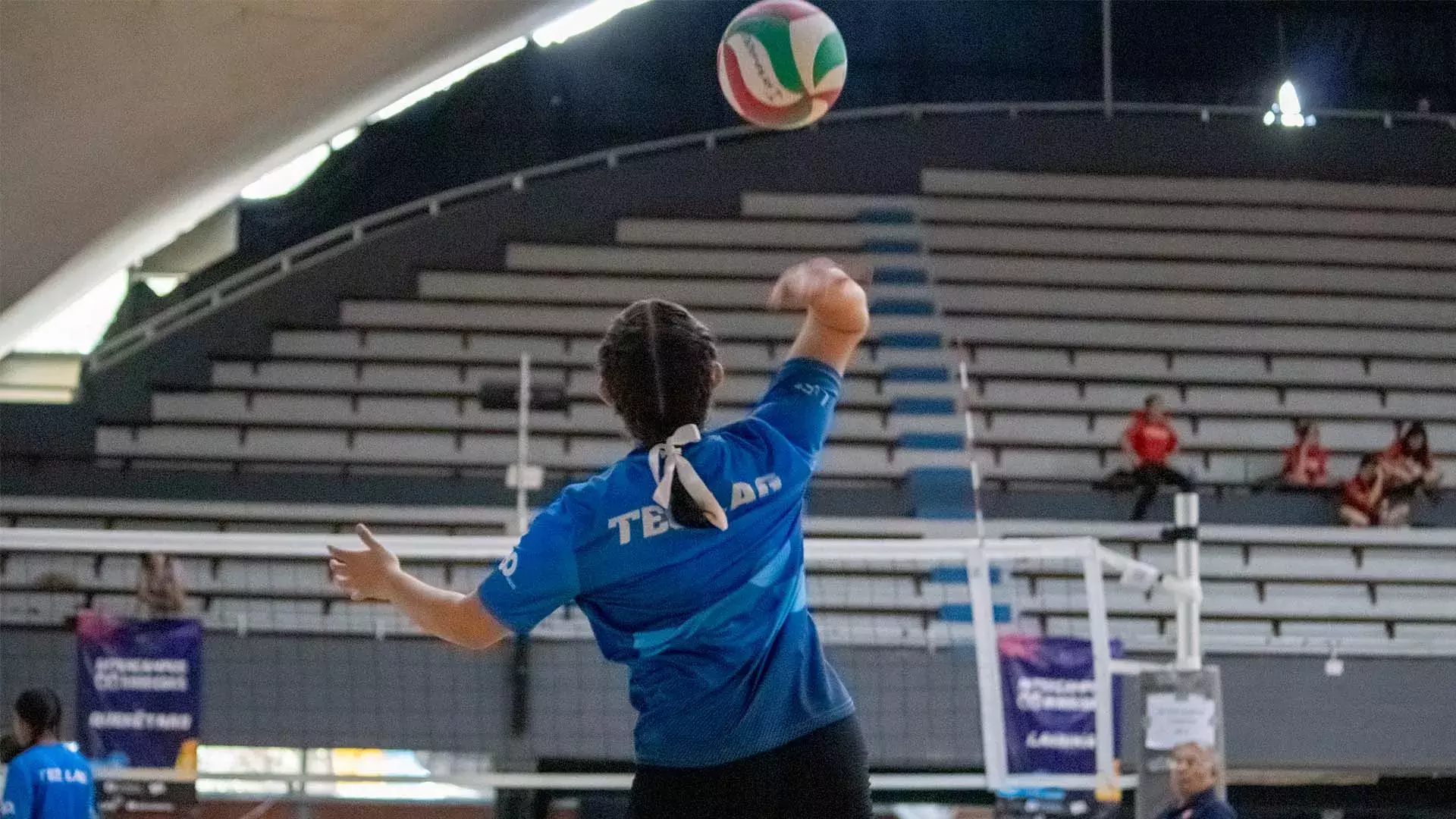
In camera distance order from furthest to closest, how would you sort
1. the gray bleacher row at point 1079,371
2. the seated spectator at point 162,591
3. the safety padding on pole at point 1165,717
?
the gray bleacher row at point 1079,371 < the seated spectator at point 162,591 < the safety padding on pole at point 1165,717

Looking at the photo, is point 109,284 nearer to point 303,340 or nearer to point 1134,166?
point 303,340

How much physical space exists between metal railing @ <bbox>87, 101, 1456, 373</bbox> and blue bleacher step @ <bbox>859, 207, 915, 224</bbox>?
2.80 feet

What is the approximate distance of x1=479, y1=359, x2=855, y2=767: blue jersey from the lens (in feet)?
8.20

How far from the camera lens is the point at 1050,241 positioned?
14.4 meters

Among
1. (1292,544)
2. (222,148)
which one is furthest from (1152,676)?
(1292,544)

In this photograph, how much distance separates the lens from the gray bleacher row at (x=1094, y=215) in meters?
14.5

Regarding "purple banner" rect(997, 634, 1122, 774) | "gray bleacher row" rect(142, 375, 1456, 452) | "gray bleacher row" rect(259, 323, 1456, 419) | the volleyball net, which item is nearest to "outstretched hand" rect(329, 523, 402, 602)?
"purple banner" rect(997, 634, 1122, 774)

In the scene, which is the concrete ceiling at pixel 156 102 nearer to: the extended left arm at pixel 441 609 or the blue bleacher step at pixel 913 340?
the extended left arm at pixel 441 609

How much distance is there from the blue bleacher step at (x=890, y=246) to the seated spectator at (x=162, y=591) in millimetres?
6100

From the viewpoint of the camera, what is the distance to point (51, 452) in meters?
12.4

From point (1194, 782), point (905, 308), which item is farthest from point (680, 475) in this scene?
point (905, 308)

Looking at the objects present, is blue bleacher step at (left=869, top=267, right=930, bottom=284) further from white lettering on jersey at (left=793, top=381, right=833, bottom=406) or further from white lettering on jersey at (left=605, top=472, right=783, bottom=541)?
white lettering on jersey at (left=605, top=472, right=783, bottom=541)

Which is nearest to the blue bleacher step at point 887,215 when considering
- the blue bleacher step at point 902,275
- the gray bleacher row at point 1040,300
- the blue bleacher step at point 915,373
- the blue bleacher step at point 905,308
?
the blue bleacher step at point 902,275

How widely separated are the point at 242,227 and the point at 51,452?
224 centimetres
